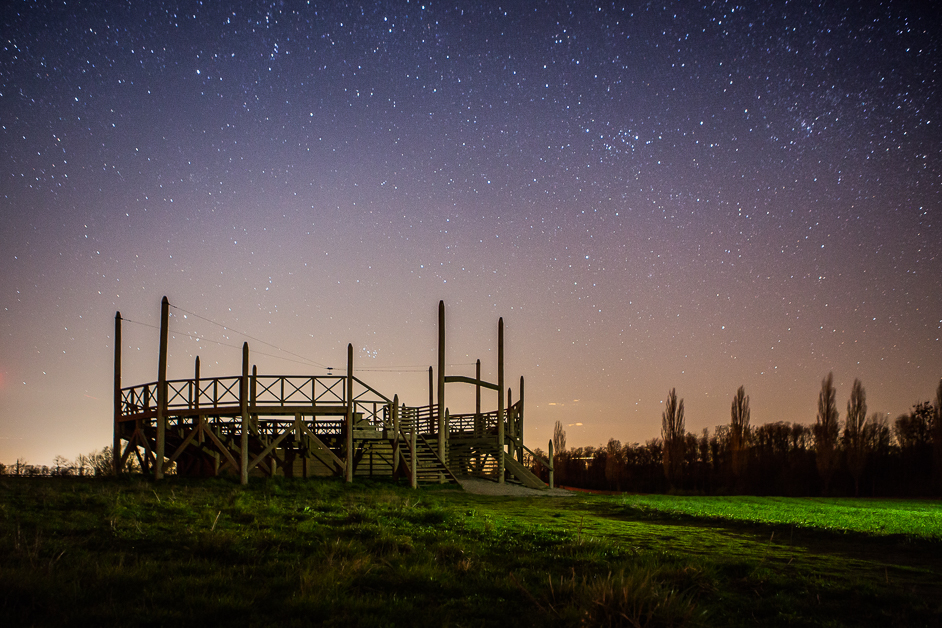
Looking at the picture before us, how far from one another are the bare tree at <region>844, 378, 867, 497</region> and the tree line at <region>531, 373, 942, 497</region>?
65mm

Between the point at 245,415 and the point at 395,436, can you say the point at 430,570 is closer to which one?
the point at 245,415

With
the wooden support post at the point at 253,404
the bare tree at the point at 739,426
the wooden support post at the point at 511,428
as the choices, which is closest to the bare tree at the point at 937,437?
the bare tree at the point at 739,426

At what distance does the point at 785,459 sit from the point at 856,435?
1127 centimetres

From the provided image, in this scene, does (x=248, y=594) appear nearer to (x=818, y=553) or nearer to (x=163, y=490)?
(x=818, y=553)

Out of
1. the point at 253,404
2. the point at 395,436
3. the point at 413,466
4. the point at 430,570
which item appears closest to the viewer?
the point at 430,570

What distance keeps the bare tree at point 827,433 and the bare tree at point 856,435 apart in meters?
0.84

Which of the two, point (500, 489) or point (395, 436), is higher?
point (395, 436)

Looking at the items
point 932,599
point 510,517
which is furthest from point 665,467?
point 932,599

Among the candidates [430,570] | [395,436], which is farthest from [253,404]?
[430,570]

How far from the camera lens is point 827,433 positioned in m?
49.1

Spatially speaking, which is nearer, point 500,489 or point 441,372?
point 500,489

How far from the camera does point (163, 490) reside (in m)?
17.2

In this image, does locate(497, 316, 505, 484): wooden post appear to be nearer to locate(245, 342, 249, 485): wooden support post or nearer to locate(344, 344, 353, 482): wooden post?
locate(344, 344, 353, 482): wooden post

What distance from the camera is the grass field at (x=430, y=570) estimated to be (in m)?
5.93
